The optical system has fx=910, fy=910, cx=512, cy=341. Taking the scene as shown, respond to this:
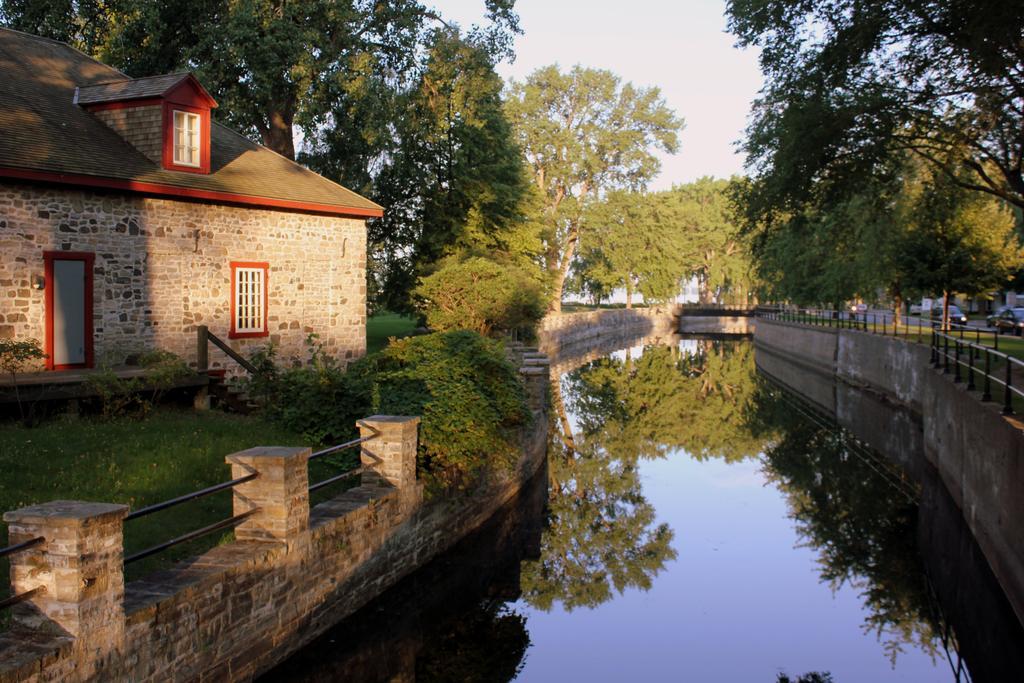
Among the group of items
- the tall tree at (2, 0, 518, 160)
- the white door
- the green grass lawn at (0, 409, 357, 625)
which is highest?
the tall tree at (2, 0, 518, 160)

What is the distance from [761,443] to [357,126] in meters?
16.2

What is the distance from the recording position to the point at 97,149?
18.4m

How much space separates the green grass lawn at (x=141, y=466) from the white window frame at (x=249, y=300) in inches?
190

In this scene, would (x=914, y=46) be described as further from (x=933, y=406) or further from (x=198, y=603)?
(x=198, y=603)

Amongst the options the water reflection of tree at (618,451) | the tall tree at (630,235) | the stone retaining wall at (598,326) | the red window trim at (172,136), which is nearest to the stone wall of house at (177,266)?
the red window trim at (172,136)

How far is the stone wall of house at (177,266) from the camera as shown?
1658cm

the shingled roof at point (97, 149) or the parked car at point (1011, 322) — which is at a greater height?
the shingled roof at point (97, 149)

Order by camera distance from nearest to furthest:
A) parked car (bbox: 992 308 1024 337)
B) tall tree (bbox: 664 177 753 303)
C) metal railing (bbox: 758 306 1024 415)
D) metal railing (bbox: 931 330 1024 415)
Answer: metal railing (bbox: 758 306 1024 415) → metal railing (bbox: 931 330 1024 415) → parked car (bbox: 992 308 1024 337) → tall tree (bbox: 664 177 753 303)

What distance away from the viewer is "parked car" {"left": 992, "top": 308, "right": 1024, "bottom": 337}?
1497 inches

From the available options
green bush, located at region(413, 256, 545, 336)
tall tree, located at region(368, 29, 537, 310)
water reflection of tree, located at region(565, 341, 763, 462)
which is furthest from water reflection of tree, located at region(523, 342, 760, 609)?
tall tree, located at region(368, 29, 537, 310)

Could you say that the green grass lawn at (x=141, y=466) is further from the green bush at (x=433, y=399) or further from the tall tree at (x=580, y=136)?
the tall tree at (x=580, y=136)

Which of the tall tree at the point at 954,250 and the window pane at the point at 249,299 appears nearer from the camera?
the window pane at the point at 249,299

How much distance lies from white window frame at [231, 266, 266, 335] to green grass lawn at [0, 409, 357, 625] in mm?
4814

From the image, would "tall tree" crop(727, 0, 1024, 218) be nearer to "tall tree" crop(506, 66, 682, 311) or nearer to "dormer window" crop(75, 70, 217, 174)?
"dormer window" crop(75, 70, 217, 174)
